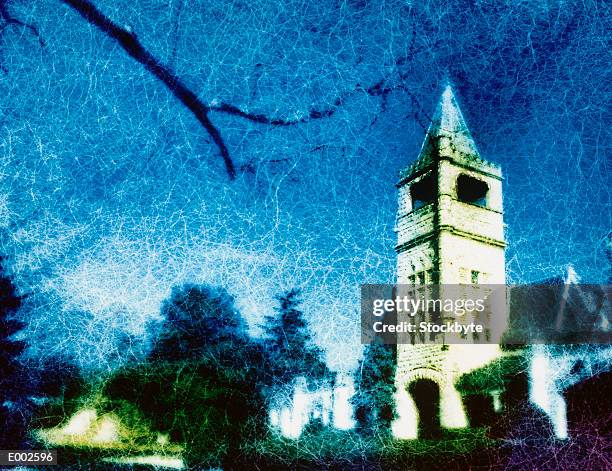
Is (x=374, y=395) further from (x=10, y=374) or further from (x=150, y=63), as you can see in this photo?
(x=150, y=63)

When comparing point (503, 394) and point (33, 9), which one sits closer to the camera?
point (503, 394)

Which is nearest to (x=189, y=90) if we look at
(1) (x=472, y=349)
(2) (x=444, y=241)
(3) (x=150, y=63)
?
(3) (x=150, y=63)

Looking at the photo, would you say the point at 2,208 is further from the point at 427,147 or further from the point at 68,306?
the point at 427,147

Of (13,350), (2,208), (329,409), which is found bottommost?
(329,409)

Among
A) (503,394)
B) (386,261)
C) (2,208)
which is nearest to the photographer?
(503,394)

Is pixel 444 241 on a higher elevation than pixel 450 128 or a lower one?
lower

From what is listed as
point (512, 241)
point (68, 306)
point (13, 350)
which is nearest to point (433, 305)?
point (512, 241)

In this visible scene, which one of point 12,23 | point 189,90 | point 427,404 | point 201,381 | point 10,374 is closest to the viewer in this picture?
point 427,404
